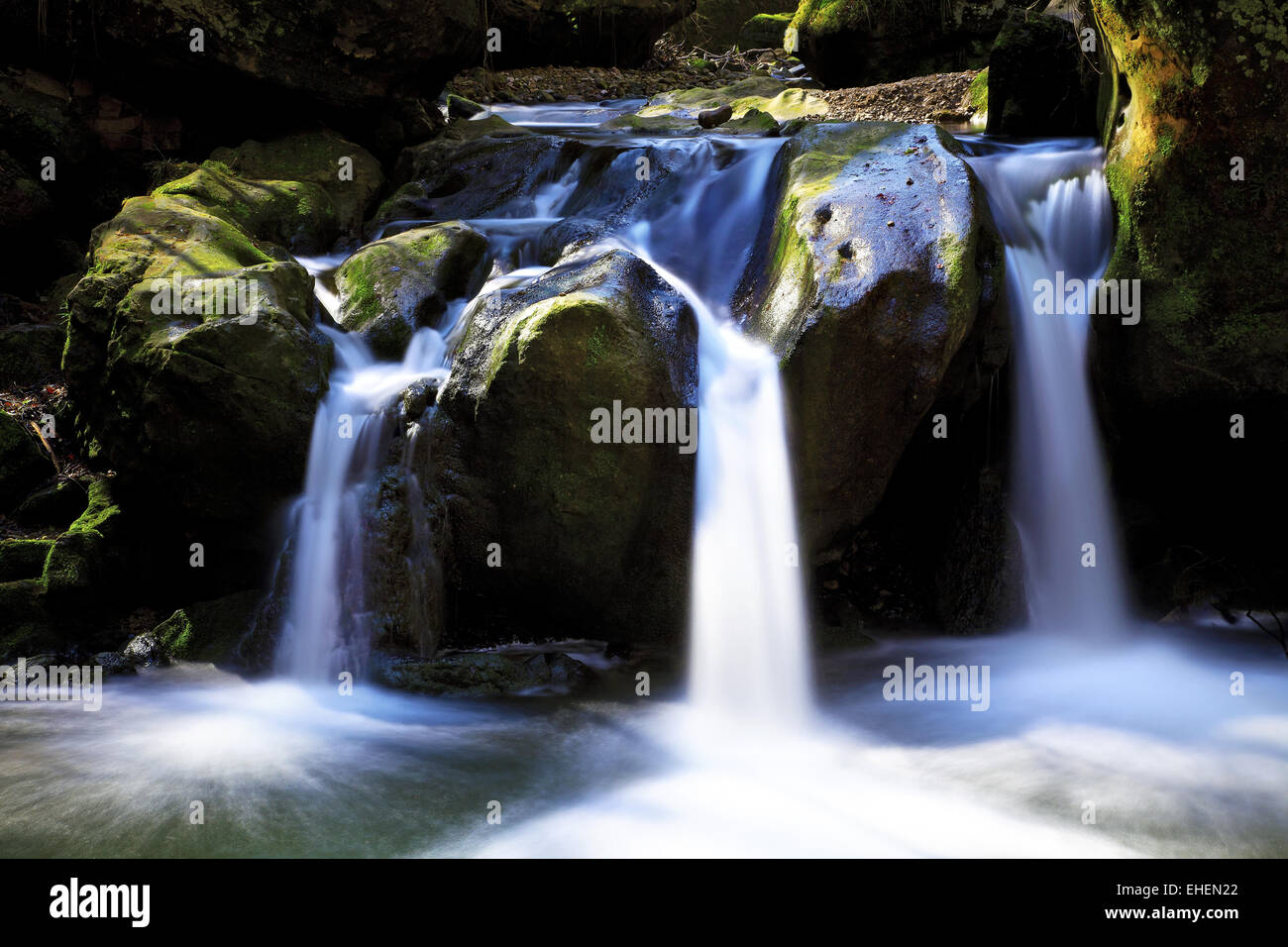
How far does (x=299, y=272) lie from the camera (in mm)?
6258

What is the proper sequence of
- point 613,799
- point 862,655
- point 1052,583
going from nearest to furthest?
point 613,799, point 862,655, point 1052,583

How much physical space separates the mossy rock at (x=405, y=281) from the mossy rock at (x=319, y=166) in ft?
4.94

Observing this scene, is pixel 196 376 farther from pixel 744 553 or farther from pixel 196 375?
pixel 744 553

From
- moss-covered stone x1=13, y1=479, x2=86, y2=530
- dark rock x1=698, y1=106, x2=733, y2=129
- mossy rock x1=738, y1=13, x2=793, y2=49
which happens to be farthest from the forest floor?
moss-covered stone x1=13, y1=479, x2=86, y2=530

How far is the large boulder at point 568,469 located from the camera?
521 cm

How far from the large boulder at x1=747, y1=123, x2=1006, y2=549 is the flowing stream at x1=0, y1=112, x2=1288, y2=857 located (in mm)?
235

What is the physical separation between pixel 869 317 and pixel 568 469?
1870 millimetres

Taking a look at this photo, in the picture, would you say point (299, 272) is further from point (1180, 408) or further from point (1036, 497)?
point (1180, 408)

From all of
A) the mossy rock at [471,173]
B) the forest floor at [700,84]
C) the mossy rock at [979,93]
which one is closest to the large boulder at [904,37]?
the forest floor at [700,84]

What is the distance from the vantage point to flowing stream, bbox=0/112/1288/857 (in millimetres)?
3736

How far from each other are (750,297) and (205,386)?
3.33 metres

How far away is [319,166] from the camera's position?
27.9 feet

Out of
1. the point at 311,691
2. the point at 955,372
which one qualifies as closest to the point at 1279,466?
the point at 955,372

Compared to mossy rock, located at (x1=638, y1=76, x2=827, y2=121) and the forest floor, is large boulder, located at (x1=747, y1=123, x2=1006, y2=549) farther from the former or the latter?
mossy rock, located at (x1=638, y1=76, x2=827, y2=121)
